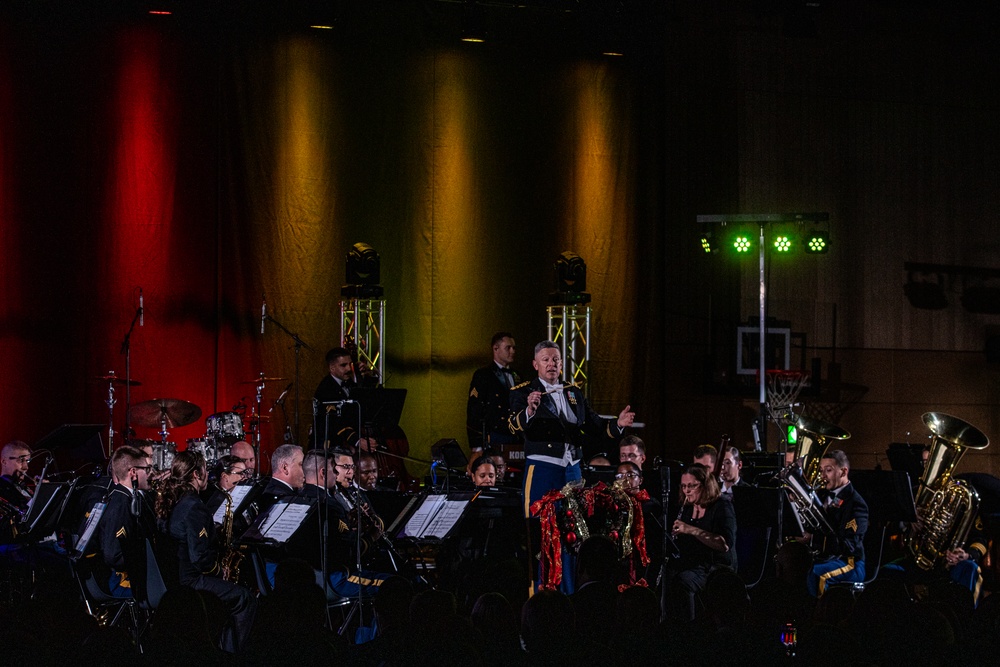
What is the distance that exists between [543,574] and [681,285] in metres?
6.66

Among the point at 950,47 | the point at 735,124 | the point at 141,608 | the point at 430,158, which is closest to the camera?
the point at 141,608

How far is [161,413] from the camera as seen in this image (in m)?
10.4

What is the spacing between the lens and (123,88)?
38.2 ft

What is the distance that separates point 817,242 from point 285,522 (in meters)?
7.94

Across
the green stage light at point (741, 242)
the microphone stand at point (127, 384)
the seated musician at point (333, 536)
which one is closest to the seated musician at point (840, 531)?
the seated musician at point (333, 536)

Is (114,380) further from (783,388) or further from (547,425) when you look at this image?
(783,388)

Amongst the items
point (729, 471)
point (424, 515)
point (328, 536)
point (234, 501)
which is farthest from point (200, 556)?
point (729, 471)

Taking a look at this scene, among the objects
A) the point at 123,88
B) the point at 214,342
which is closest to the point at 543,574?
the point at 214,342

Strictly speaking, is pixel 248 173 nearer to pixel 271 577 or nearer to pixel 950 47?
pixel 271 577

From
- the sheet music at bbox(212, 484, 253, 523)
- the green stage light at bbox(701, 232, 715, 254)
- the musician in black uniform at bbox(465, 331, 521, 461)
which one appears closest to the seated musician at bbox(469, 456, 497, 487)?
the musician in black uniform at bbox(465, 331, 521, 461)

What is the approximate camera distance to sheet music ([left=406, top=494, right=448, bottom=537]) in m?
6.75

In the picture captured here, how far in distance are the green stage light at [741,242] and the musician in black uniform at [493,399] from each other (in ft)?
12.8

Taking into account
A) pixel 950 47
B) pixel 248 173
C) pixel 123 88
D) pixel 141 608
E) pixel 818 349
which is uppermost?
pixel 950 47

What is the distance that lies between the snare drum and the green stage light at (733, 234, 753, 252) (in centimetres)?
573
